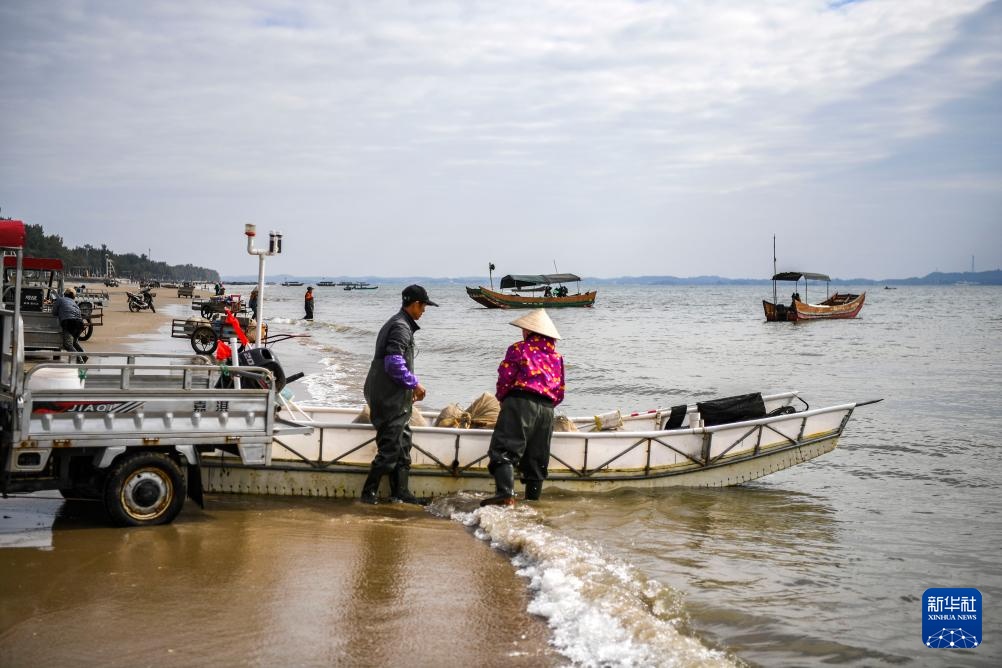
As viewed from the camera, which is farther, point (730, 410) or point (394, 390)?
point (730, 410)

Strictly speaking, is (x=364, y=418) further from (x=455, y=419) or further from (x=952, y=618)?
(x=952, y=618)

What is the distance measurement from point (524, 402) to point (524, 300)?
185 ft

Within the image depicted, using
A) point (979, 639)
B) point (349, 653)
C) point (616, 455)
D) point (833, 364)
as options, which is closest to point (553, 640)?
point (349, 653)

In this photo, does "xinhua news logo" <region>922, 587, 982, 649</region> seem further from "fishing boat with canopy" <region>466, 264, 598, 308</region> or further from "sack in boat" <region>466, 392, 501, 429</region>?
"fishing boat with canopy" <region>466, 264, 598, 308</region>

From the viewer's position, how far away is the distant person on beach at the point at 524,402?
7301mm

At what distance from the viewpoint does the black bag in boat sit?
9.13 m

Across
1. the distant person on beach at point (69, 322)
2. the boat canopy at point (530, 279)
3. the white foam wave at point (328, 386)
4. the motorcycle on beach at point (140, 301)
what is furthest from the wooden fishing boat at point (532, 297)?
the distant person on beach at point (69, 322)

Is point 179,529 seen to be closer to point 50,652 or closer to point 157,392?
point 157,392

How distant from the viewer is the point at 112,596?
188 inches

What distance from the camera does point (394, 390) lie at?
7.15 metres

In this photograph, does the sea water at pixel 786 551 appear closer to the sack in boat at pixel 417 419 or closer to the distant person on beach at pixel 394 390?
the distant person on beach at pixel 394 390

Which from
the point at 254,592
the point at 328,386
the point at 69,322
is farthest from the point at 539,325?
the point at 328,386

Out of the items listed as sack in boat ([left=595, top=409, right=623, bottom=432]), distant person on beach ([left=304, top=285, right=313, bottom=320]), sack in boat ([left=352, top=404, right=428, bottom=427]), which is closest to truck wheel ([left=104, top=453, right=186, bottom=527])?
sack in boat ([left=352, top=404, right=428, bottom=427])

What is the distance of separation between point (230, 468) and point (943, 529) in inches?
277
